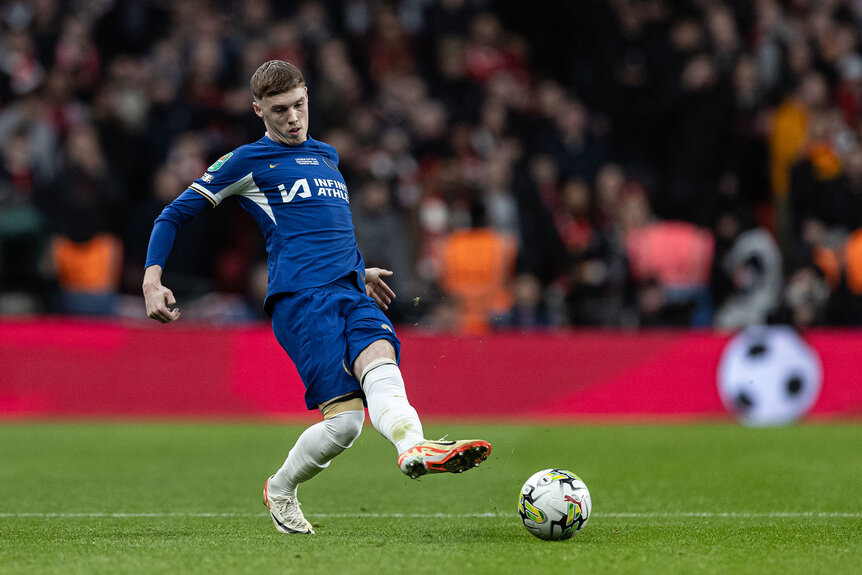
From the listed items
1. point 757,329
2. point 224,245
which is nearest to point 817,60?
point 757,329

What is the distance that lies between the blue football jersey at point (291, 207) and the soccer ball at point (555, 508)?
4.24 ft

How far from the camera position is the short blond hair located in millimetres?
6012

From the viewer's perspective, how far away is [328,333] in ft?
→ 19.6

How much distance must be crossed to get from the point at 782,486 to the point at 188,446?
17.6ft

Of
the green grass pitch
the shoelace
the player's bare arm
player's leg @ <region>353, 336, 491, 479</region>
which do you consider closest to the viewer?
player's leg @ <region>353, 336, 491, 479</region>

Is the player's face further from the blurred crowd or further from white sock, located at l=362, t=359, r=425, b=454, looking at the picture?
the blurred crowd

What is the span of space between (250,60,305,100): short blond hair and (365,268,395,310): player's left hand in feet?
3.32

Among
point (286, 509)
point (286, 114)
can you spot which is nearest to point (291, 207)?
point (286, 114)

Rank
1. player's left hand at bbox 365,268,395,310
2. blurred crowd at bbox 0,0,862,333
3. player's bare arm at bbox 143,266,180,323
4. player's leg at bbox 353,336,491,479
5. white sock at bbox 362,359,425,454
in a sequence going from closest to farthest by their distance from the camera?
1. player's leg at bbox 353,336,491,479
2. white sock at bbox 362,359,425,454
3. player's bare arm at bbox 143,266,180,323
4. player's left hand at bbox 365,268,395,310
5. blurred crowd at bbox 0,0,862,333

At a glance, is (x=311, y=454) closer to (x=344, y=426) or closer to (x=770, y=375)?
(x=344, y=426)

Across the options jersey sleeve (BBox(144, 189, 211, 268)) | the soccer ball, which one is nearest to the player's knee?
the soccer ball

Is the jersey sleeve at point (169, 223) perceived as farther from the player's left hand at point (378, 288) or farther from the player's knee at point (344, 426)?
the player's knee at point (344, 426)

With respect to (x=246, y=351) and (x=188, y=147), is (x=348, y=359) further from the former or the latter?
(x=188, y=147)

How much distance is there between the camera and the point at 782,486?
844 centimetres
